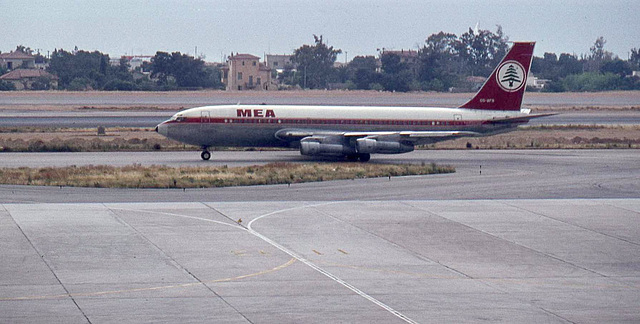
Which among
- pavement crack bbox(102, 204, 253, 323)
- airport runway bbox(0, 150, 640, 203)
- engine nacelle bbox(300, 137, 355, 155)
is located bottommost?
pavement crack bbox(102, 204, 253, 323)

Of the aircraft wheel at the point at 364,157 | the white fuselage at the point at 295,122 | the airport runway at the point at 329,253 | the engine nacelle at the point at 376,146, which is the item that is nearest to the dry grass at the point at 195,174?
the airport runway at the point at 329,253

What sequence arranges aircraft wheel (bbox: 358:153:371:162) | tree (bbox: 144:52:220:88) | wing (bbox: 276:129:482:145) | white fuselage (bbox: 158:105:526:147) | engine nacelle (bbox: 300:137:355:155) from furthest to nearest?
tree (bbox: 144:52:220:88) < aircraft wheel (bbox: 358:153:371:162) < white fuselage (bbox: 158:105:526:147) < wing (bbox: 276:129:482:145) < engine nacelle (bbox: 300:137:355:155)

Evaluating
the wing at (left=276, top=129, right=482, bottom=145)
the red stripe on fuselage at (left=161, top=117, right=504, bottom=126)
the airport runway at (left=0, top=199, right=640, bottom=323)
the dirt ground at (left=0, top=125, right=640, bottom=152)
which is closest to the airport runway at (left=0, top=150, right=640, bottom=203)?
the wing at (left=276, top=129, right=482, bottom=145)

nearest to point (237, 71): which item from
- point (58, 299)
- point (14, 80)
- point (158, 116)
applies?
point (14, 80)

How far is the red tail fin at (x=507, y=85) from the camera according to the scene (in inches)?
1993

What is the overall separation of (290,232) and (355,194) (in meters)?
8.90

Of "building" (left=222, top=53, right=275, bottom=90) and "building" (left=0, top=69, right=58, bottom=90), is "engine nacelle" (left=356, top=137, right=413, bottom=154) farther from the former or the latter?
"building" (left=0, top=69, right=58, bottom=90)

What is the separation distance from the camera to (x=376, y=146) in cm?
4694

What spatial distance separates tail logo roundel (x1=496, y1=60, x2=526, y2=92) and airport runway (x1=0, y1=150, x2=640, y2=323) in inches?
511

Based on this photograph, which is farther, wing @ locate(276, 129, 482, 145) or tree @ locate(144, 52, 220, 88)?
tree @ locate(144, 52, 220, 88)

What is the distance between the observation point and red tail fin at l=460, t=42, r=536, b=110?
5062 centimetres

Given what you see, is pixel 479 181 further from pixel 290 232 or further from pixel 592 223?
pixel 290 232

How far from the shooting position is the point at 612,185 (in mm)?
38000

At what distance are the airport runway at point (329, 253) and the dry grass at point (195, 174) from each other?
1.51m
